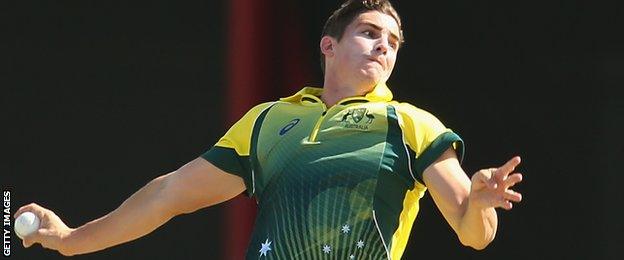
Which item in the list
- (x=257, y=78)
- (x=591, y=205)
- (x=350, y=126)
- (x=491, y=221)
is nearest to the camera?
(x=491, y=221)

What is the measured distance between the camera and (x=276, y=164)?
4098mm

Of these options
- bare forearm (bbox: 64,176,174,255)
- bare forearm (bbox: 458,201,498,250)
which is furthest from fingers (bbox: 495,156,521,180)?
bare forearm (bbox: 64,176,174,255)

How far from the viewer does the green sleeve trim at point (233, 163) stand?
4.25 metres

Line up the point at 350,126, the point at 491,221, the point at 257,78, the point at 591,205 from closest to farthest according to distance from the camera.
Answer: the point at 491,221 → the point at 350,126 → the point at 591,205 → the point at 257,78

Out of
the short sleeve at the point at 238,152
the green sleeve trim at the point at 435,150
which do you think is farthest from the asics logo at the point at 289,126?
the green sleeve trim at the point at 435,150

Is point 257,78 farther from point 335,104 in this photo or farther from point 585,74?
point 335,104

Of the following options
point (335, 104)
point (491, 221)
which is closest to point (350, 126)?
point (335, 104)

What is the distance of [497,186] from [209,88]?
2.67m

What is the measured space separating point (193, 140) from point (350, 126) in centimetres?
206

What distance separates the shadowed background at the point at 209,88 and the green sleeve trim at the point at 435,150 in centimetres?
190

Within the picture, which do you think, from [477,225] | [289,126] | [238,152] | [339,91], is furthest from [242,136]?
[477,225]

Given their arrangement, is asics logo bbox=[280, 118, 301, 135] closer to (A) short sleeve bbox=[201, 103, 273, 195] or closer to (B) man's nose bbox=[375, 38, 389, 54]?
(A) short sleeve bbox=[201, 103, 273, 195]

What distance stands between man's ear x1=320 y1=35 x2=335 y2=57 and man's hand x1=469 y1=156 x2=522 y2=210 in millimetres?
913

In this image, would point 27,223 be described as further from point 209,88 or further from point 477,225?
point 209,88
